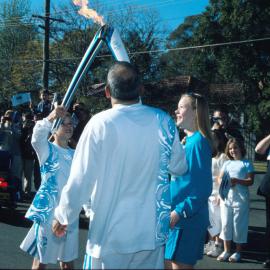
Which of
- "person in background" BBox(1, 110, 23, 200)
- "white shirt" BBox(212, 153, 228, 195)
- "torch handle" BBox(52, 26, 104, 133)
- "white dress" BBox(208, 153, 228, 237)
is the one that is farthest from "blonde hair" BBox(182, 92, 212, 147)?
"person in background" BBox(1, 110, 23, 200)

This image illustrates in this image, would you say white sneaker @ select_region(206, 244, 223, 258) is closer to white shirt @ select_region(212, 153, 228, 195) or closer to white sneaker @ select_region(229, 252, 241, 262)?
white sneaker @ select_region(229, 252, 241, 262)

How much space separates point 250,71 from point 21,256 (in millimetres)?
28671

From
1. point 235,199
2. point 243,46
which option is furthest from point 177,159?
point 243,46

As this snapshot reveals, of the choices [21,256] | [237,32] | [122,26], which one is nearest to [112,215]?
[21,256]

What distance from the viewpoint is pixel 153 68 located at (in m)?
33.8

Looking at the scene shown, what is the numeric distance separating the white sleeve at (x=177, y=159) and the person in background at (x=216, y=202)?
345 centimetres

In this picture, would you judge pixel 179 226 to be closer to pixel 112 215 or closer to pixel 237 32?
pixel 112 215

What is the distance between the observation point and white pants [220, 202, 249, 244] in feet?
23.0

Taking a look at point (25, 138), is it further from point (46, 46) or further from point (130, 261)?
point (46, 46)

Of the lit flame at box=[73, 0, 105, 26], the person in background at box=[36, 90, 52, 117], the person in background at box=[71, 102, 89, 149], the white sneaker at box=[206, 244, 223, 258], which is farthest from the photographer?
the person in background at box=[36, 90, 52, 117]

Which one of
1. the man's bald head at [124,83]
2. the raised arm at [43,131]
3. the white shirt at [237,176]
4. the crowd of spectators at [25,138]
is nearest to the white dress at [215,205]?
the white shirt at [237,176]

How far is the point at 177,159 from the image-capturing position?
3.51 m

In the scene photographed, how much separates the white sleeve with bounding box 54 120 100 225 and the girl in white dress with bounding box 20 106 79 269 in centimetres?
133

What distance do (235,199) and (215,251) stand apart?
30.4 inches
